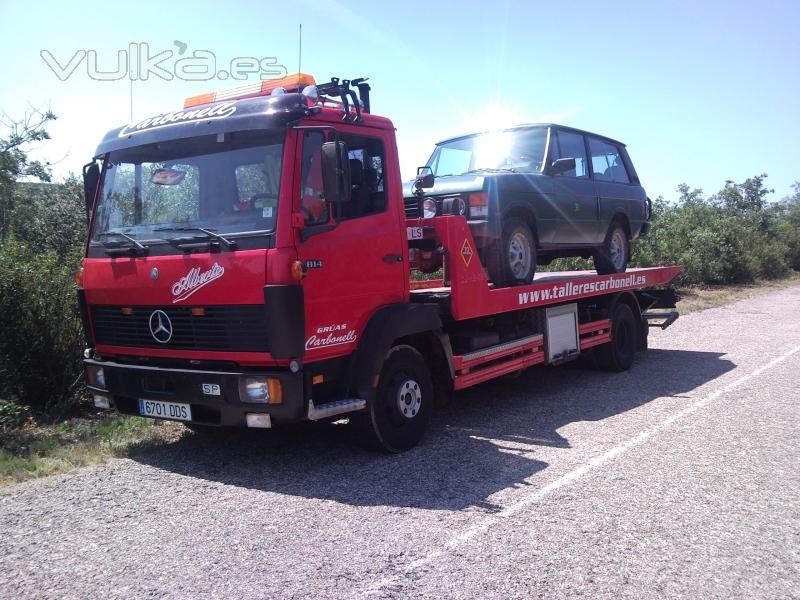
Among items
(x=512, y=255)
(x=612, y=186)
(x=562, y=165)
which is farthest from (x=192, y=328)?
(x=612, y=186)

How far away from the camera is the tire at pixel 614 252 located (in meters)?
9.56

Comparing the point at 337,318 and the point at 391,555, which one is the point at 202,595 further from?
the point at 337,318

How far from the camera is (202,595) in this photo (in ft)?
10.8

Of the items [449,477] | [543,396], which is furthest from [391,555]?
[543,396]

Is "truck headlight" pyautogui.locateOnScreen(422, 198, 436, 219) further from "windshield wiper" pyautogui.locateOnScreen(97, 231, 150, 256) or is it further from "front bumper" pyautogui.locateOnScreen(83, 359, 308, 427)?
"windshield wiper" pyautogui.locateOnScreen(97, 231, 150, 256)

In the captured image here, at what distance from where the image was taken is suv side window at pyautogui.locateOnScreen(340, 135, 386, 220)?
5141 mm

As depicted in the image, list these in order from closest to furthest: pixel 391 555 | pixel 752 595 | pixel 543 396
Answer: pixel 752 595 < pixel 391 555 < pixel 543 396

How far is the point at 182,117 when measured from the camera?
5.08 m

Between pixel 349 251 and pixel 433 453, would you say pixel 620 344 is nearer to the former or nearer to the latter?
pixel 433 453

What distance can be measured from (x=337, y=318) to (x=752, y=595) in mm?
3057

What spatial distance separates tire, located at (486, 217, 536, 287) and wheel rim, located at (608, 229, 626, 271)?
97.2 inches

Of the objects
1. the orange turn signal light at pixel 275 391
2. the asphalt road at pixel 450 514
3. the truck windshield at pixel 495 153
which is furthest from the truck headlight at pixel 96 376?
the truck windshield at pixel 495 153

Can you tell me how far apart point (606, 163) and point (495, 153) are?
242cm

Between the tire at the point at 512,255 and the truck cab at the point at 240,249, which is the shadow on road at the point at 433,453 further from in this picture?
the tire at the point at 512,255
